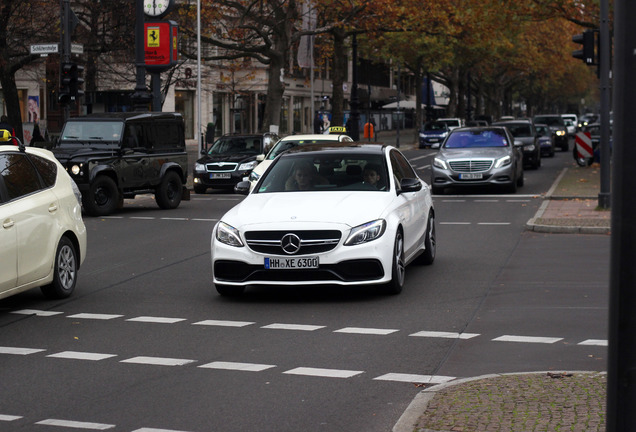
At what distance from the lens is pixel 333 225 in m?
10.8

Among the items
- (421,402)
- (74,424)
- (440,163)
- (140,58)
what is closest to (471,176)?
(440,163)

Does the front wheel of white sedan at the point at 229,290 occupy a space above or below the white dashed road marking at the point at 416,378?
above

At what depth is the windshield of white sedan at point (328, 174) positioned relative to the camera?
40.1 ft

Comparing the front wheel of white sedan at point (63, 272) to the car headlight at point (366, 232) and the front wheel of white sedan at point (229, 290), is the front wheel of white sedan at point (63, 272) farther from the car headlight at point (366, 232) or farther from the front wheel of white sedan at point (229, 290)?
the car headlight at point (366, 232)

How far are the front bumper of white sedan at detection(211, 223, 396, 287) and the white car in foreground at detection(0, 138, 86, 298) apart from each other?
66.1 inches

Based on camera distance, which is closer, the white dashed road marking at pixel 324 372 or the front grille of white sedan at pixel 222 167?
the white dashed road marking at pixel 324 372

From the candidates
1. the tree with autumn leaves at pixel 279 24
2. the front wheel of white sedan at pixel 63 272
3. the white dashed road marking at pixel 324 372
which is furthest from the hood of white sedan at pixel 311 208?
the tree with autumn leaves at pixel 279 24

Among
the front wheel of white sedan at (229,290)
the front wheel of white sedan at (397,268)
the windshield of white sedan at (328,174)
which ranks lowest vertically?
the front wheel of white sedan at (229,290)

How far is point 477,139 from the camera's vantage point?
28.6 m

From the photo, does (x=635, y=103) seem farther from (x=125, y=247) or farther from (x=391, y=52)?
(x=391, y=52)

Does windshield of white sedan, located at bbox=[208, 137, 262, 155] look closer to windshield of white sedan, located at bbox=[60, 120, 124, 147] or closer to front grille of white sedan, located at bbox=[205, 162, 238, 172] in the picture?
front grille of white sedan, located at bbox=[205, 162, 238, 172]

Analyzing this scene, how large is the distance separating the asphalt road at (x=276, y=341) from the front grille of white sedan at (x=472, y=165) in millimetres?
11784

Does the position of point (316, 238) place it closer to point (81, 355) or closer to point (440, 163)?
point (81, 355)

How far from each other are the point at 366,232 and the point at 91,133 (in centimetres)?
1352
